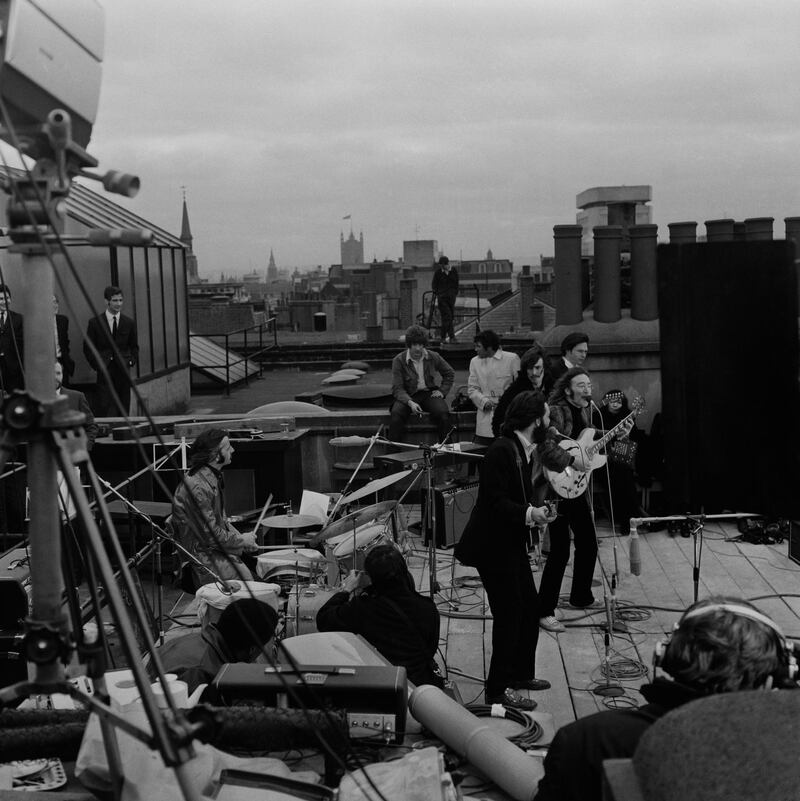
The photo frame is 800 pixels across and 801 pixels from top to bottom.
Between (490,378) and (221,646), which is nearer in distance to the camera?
(221,646)

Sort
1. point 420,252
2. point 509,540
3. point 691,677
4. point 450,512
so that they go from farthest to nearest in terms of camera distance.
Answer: point 420,252 < point 450,512 < point 509,540 < point 691,677

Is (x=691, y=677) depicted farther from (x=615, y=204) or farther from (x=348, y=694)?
(x=615, y=204)

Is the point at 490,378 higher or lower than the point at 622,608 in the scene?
higher

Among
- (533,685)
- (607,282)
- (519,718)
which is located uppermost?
(607,282)

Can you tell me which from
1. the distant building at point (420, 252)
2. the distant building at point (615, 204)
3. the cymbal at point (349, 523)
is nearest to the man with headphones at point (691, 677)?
the cymbal at point (349, 523)

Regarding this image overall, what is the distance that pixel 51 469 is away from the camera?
2.88 metres

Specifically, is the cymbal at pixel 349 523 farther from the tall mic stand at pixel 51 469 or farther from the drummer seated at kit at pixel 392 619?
the tall mic stand at pixel 51 469

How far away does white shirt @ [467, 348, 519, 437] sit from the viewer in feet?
42.2

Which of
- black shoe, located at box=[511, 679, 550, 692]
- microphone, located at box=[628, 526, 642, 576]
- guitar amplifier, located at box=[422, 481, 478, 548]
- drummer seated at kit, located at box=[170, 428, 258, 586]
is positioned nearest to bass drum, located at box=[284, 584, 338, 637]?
drummer seated at kit, located at box=[170, 428, 258, 586]

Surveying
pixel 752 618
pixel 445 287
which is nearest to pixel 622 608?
pixel 752 618

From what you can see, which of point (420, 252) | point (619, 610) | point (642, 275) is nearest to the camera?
point (619, 610)

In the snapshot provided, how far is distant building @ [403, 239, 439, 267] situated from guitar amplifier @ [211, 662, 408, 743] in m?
88.1

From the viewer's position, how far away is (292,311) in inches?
2795

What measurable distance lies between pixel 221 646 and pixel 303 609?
5.00 feet
